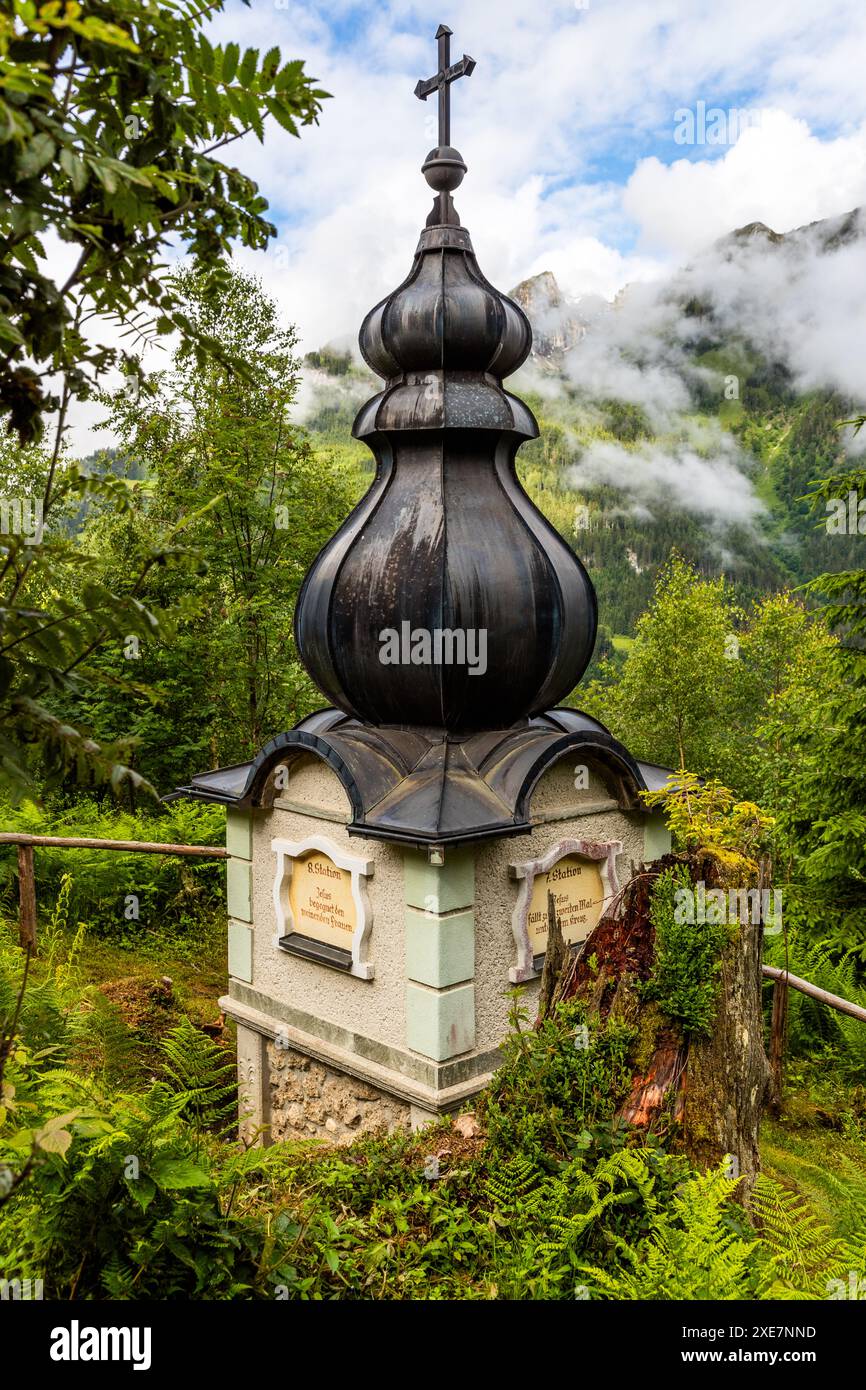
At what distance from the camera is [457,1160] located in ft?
13.0

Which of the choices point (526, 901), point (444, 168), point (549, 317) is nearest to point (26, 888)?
point (526, 901)

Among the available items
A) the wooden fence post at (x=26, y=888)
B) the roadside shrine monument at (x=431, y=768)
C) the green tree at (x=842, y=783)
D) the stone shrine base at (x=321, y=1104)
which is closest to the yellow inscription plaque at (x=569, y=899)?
the roadside shrine monument at (x=431, y=768)

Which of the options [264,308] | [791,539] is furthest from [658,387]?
[264,308]

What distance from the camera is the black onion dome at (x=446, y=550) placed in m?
6.14

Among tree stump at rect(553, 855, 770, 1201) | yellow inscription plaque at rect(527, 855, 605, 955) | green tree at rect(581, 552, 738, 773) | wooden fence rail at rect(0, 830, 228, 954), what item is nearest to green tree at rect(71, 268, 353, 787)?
wooden fence rail at rect(0, 830, 228, 954)

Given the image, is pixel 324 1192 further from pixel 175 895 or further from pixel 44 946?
pixel 175 895

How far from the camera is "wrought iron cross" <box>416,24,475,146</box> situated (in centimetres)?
666

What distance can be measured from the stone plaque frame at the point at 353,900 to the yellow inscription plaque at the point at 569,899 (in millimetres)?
1066

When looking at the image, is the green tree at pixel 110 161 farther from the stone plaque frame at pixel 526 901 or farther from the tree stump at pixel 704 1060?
the stone plaque frame at pixel 526 901

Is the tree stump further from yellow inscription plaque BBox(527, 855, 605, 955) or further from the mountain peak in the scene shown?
the mountain peak

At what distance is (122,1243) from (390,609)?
409 centimetres

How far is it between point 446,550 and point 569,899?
8.15ft

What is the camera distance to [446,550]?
609 centimetres

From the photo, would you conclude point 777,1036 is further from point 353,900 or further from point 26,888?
point 26,888
